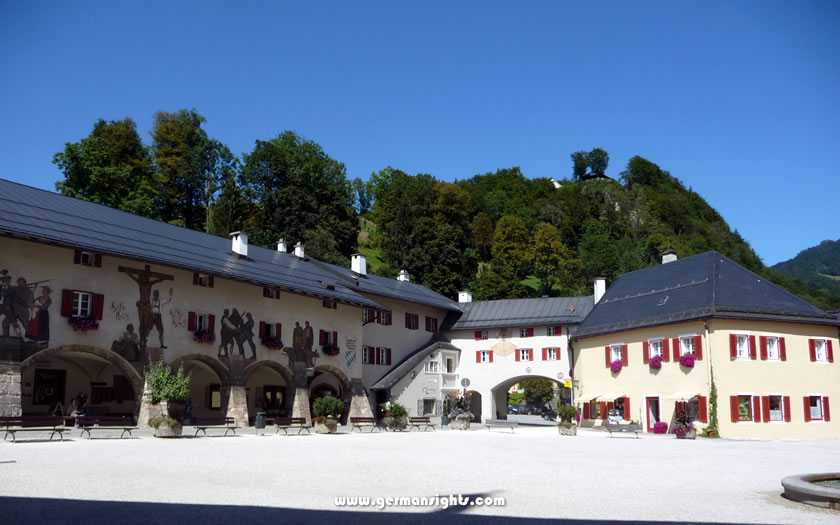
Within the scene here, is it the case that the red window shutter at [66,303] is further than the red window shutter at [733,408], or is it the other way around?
the red window shutter at [733,408]

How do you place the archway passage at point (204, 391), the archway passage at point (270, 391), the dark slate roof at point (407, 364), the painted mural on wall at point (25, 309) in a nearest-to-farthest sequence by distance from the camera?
1. the painted mural on wall at point (25, 309)
2. the archway passage at point (204, 391)
3. the archway passage at point (270, 391)
4. the dark slate roof at point (407, 364)

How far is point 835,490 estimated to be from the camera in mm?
9555

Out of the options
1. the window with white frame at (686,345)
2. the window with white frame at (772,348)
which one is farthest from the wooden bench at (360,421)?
the window with white frame at (772,348)

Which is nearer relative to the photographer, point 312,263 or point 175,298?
Result: point 175,298

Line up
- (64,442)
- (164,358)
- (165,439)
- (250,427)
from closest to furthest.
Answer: (64,442), (165,439), (164,358), (250,427)

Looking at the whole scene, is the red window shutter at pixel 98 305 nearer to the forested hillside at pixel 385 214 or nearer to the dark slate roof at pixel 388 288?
the dark slate roof at pixel 388 288

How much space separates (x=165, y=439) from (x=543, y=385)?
189 feet

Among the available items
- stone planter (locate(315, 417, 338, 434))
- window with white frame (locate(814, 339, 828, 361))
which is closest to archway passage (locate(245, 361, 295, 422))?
stone planter (locate(315, 417, 338, 434))

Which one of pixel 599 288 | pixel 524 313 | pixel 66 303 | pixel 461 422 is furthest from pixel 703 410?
pixel 66 303

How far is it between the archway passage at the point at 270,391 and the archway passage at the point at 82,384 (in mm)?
6135

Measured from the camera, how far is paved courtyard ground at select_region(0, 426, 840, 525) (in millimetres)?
8734

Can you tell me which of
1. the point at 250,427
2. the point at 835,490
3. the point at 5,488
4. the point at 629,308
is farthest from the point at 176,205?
the point at 835,490

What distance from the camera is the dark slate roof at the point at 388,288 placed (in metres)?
41.4

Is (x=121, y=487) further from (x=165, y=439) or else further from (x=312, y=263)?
(x=312, y=263)
